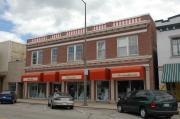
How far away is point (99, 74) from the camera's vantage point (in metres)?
28.2

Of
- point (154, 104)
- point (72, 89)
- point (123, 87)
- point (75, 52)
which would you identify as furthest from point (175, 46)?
point (72, 89)

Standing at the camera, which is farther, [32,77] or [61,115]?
[32,77]

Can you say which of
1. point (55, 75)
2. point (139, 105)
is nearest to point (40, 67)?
point (55, 75)

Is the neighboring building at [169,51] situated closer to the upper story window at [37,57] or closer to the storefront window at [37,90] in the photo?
the storefront window at [37,90]

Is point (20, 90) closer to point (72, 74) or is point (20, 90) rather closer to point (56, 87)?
point (56, 87)

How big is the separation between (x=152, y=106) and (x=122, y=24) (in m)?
13.9

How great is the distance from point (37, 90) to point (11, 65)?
7205 millimetres

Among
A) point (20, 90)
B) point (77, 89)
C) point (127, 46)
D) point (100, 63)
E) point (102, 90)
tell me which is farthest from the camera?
point (20, 90)

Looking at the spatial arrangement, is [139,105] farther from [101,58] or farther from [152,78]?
[101,58]

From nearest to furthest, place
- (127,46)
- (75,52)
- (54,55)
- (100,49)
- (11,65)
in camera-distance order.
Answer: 1. (127,46)
2. (100,49)
3. (75,52)
4. (54,55)
5. (11,65)

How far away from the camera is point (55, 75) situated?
32.9m

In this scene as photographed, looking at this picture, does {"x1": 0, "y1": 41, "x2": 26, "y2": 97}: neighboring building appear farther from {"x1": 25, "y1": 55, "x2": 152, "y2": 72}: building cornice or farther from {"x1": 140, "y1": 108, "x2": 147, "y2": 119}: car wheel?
{"x1": 140, "y1": 108, "x2": 147, "y2": 119}: car wheel

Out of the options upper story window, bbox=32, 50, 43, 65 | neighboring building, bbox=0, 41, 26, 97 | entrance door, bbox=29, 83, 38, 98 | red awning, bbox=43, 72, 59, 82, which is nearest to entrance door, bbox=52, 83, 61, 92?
red awning, bbox=43, 72, 59, 82

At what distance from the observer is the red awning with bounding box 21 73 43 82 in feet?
115
